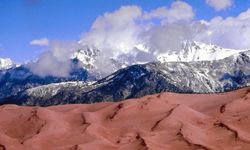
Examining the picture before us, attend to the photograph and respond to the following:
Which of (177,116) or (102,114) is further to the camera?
(102,114)

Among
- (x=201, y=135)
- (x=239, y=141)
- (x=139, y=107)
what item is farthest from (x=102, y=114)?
(x=239, y=141)

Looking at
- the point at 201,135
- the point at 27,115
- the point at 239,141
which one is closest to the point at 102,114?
the point at 27,115

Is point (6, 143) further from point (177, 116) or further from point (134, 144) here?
point (177, 116)

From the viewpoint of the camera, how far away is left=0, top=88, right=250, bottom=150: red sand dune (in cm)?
5278

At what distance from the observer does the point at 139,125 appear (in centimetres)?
5716

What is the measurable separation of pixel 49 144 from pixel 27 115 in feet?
28.1

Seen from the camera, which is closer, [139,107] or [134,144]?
[134,144]

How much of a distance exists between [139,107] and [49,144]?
11242 millimetres

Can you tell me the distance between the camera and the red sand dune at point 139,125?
52781mm

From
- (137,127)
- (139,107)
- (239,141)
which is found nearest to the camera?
(239,141)

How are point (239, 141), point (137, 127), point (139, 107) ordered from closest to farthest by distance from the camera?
point (239, 141), point (137, 127), point (139, 107)

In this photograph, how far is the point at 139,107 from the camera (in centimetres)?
6081

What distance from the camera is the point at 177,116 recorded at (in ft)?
188

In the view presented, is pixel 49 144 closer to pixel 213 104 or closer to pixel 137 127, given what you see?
pixel 137 127
